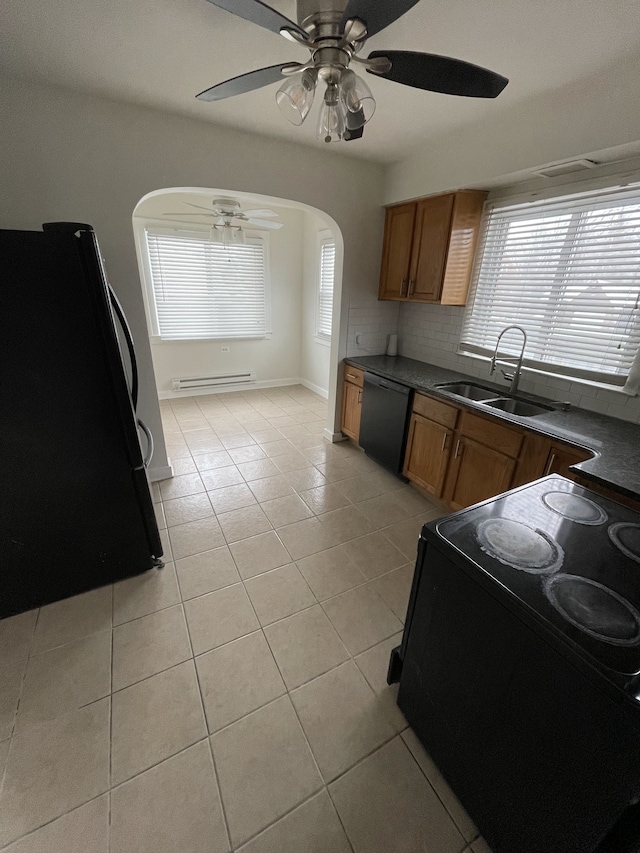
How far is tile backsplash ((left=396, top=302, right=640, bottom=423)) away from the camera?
2082mm

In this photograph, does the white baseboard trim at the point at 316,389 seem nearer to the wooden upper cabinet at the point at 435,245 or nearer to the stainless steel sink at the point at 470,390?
the wooden upper cabinet at the point at 435,245

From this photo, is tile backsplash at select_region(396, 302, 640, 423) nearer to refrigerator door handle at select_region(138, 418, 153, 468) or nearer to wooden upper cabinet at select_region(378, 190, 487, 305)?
wooden upper cabinet at select_region(378, 190, 487, 305)

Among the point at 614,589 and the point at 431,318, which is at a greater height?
the point at 431,318

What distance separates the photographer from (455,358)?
301 centimetres

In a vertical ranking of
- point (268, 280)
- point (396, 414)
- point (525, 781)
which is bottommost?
point (525, 781)

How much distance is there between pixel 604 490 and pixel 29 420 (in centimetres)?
254

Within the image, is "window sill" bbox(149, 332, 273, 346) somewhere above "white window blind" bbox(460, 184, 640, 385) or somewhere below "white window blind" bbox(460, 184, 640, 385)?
below

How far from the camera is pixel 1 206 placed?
6.40ft

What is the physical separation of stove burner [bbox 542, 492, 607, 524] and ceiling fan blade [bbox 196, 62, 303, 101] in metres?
1.78

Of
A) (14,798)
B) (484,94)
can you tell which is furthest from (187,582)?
(484,94)

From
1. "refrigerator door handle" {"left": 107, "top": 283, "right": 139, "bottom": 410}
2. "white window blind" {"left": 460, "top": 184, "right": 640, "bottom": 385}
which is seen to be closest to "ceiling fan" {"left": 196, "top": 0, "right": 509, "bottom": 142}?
"refrigerator door handle" {"left": 107, "top": 283, "right": 139, "bottom": 410}

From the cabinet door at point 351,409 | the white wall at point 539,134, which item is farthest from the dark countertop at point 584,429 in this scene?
the white wall at point 539,134

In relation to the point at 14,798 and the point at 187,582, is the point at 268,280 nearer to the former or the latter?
the point at 187,582

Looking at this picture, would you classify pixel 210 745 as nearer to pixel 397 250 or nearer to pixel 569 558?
pixel 569 558
